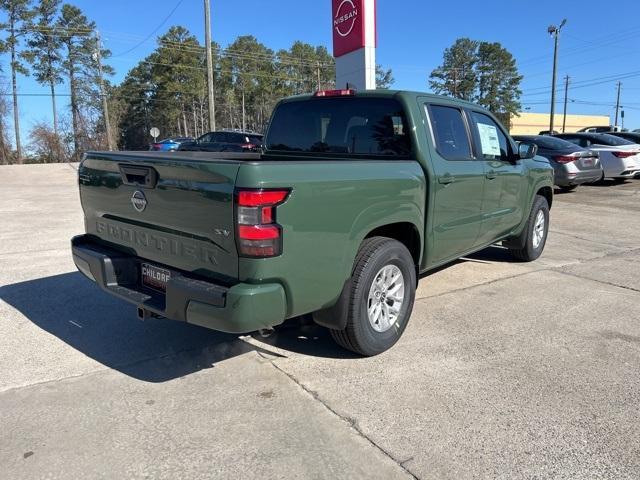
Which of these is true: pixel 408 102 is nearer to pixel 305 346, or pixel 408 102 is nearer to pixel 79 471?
pixel 305 346

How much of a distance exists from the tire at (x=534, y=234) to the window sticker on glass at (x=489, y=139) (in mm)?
1468

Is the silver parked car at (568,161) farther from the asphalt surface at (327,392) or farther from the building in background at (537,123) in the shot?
the building in background at (537,123)

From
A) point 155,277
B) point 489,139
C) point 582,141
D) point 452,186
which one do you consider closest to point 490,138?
point 489,139

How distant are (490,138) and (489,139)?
0.04m

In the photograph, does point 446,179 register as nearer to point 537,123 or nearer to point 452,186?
point 452,186

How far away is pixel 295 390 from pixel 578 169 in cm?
1300

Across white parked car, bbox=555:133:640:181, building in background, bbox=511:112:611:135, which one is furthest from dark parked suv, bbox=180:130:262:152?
building in background, bbox=511:112:611:135

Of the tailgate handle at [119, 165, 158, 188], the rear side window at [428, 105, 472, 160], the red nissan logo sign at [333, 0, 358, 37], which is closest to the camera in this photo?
the tailgate handle at [119, 165, 158, 188]

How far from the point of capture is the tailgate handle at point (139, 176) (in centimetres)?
325

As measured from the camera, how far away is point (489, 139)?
529 cm

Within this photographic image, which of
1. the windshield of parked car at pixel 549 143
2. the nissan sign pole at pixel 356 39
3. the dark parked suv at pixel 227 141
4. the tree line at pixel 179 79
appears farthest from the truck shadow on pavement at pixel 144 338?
the tree line at pixel 179 79

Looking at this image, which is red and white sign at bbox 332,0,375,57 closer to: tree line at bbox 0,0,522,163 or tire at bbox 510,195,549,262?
tire at bbox 510,195,549,262

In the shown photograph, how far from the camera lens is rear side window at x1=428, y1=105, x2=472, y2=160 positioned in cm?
436

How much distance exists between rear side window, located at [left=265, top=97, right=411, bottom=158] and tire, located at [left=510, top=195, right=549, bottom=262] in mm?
3107
